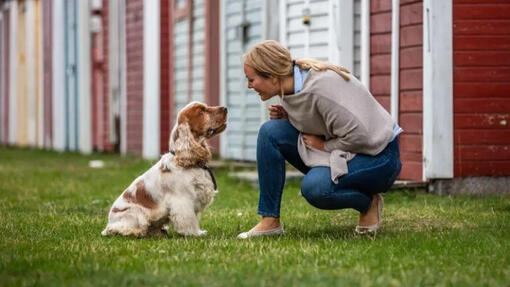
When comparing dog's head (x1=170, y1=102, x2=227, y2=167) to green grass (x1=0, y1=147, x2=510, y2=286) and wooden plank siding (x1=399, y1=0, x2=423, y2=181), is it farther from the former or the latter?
wooden plank siding (x1=399, y1=0, x2=423, y2=181)

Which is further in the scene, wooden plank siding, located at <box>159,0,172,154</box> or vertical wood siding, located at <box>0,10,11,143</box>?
vertical wood siding, located at <box>0,10,11,143</box>

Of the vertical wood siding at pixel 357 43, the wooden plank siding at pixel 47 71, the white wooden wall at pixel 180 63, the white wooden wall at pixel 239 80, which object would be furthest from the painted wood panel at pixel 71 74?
the vertical wood siding at pixel 357 43

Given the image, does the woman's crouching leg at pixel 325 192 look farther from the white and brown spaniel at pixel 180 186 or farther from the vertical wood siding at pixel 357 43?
the vertical wood siding at pixel 357 43

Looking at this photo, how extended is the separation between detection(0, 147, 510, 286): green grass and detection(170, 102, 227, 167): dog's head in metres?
0.51

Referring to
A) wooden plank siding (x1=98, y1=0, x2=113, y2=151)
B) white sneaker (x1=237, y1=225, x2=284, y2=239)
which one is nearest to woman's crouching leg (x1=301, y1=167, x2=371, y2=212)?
white sneaker (x1=237, y1=225, x2=284, y2=239)

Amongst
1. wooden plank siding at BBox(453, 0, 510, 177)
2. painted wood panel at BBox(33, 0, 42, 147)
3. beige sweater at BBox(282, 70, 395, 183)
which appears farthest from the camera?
painted wood panel at BBox(33, 0, 42, 147)

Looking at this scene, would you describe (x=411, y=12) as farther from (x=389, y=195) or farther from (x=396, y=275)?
(x=396, y=275)

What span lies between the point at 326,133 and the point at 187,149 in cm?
90

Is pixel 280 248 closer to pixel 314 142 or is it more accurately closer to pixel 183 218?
pixel 314 142

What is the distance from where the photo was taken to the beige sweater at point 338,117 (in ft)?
20.4

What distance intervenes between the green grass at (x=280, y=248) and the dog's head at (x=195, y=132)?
0.51 meters

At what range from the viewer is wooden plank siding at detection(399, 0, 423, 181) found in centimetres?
966

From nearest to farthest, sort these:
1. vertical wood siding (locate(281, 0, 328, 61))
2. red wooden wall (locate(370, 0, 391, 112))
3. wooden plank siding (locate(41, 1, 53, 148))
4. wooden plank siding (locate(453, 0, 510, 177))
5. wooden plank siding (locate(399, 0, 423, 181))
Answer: wooden plank siding (locate(453, 0, 510, 177)) < wooden plank siding (locate(399, 0, 423, 181)) < red wooden wall (locate(370, 0, 391, 112)) < vertical wood siding (locate(281, 0, 328, 61)) < wooden plank siding (locate(41, 1, 53, 148))

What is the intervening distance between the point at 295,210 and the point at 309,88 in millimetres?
2373
